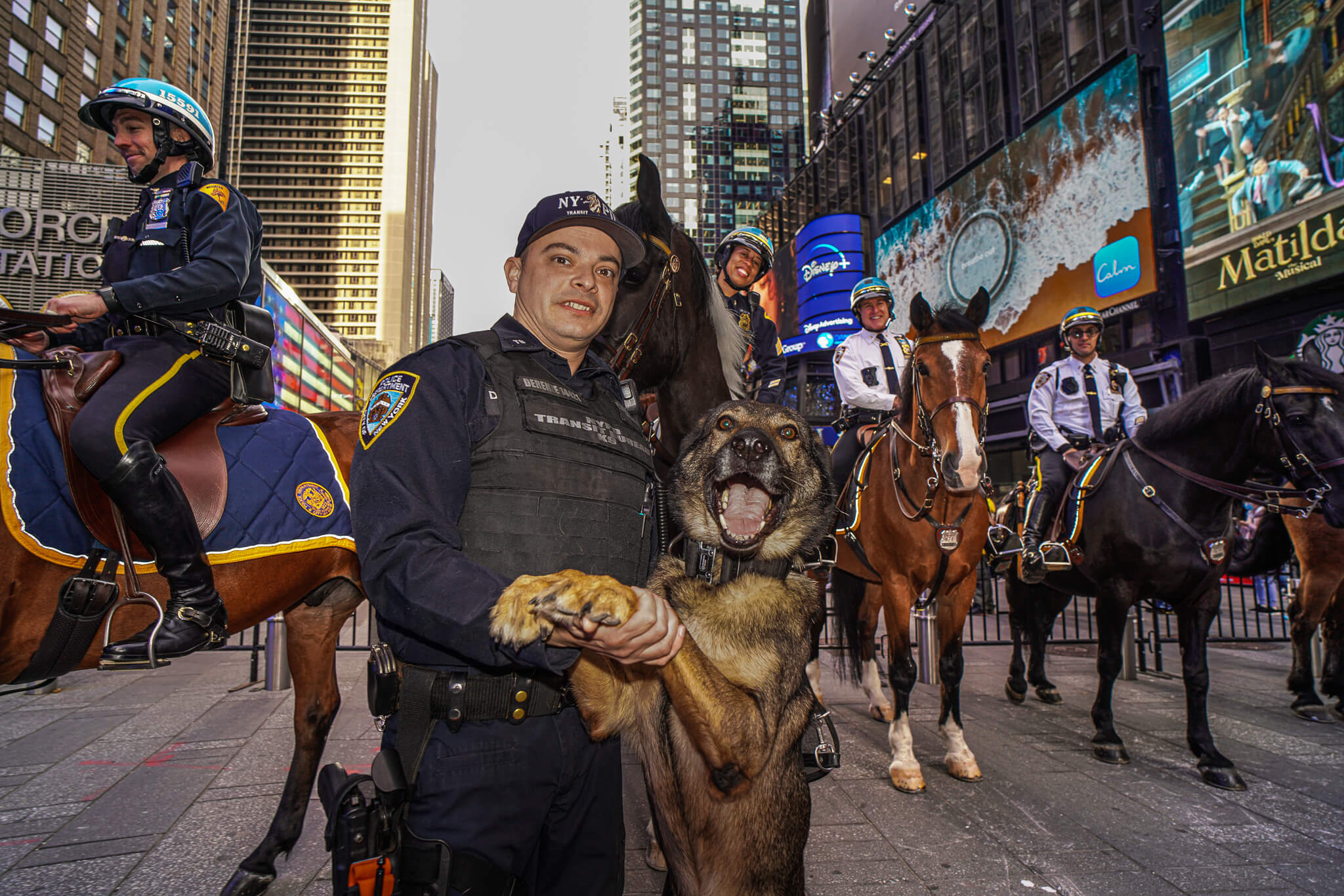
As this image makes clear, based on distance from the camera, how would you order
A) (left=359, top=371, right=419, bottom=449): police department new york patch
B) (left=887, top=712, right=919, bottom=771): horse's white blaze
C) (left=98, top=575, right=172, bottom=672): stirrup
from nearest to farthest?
(left=359, top=371, right=419, bottom=449): police department new york patch, (left=98, top=575, right=172, bottom=672): stirrup, (left=887, top=712, right=919, bottom=771): horse's white blaze

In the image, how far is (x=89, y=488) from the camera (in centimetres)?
273

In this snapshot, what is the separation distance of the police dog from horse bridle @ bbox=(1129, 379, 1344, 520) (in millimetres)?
4386

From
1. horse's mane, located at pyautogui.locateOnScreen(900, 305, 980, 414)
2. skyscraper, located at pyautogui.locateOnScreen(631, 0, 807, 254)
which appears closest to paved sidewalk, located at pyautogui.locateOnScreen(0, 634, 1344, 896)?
horse's mane, located at pyautogui.locateOnScreen(900, 305, 980, 414)

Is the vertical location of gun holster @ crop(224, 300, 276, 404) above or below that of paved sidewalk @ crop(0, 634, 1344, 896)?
above

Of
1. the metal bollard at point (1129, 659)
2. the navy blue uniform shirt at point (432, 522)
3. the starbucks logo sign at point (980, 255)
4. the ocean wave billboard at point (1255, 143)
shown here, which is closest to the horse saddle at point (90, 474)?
the navy blue uniform shirt at point (432, 522)

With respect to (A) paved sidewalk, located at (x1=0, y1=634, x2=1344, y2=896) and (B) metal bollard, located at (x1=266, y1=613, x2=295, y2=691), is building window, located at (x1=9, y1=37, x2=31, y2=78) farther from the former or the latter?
(B) metal bollard, located at (x1=266, y1=613, x2=295, y2=691)

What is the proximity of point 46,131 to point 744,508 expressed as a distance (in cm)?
4914

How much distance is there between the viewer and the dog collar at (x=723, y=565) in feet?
7.79

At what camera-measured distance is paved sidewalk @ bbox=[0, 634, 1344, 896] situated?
130 inches

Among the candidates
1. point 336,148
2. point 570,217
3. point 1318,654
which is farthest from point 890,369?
point 336,148

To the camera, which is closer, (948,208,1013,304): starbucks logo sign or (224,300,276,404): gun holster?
(224,300,276,404): gun holster

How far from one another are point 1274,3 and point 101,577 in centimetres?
2505

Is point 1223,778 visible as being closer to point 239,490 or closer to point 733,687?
point 733,687

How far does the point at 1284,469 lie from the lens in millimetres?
5008
